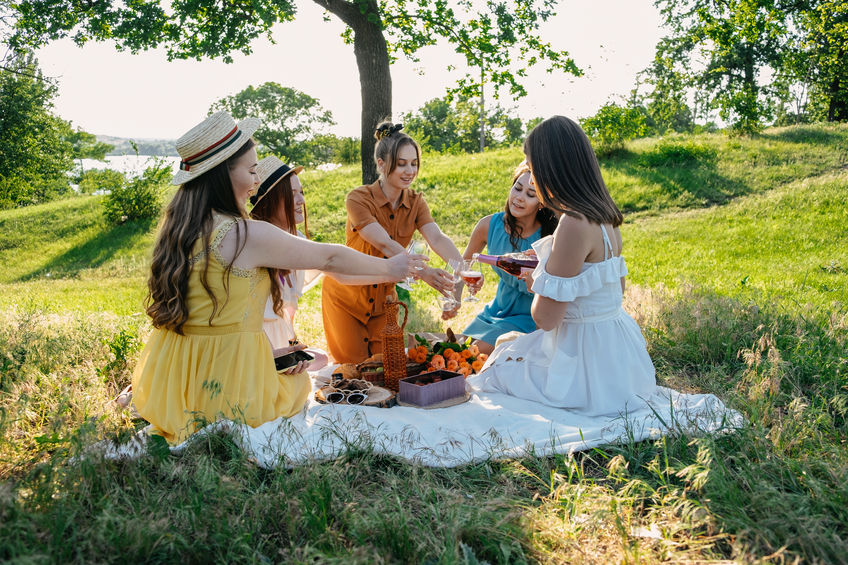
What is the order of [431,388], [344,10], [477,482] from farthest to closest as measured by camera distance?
[344,10], [431,388], [477,482]

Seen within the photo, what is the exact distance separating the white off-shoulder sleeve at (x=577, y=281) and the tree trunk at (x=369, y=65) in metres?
5.62

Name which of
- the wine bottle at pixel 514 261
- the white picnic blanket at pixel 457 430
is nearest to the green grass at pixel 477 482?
the white picnic blanket at pixel 457 430

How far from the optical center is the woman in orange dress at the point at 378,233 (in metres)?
5.49

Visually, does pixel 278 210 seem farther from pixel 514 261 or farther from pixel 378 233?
pixel 514 261

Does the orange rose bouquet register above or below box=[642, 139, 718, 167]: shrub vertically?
below

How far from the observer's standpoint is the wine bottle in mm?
4457

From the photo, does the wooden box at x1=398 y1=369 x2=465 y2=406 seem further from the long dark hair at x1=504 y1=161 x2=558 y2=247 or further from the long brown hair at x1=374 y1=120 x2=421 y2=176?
the long brown hair at x1=374 y1=120 x2=421 y2=176

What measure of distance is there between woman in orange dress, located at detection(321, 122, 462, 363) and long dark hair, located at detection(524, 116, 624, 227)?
5.28ft

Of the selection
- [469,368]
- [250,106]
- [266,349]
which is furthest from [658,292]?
[250,106]

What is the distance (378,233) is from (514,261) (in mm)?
1418

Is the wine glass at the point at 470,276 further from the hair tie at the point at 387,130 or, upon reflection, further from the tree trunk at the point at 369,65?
the tree trunk at the point at 369,65

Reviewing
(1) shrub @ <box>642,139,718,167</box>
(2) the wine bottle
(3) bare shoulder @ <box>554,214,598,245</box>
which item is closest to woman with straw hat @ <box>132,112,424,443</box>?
(2) the wine bottle

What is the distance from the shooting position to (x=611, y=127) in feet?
57.4

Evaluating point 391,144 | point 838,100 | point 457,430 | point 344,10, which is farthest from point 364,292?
point 838,100
